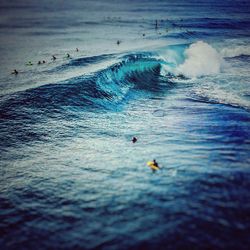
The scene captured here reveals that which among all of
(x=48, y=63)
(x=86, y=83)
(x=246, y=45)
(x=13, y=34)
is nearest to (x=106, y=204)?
(x=86, y=83)

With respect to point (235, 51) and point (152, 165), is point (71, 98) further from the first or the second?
point (235, 51)

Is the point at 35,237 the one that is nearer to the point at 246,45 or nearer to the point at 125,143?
the point at 125,143

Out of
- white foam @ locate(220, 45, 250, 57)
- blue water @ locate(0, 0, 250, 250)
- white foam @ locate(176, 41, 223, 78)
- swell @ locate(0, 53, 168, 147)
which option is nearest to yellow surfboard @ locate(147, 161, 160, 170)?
blue water @ locate(0, 0, 250, 250)

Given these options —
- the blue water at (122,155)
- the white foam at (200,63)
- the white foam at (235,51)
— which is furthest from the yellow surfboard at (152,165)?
the white foam at (235,51)

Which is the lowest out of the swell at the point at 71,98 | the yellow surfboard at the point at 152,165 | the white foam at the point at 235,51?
the yellow surfboard at the point at 152,165

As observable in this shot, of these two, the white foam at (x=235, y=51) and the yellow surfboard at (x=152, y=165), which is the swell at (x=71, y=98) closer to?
the yellow surfboard at (x=152, y=165)

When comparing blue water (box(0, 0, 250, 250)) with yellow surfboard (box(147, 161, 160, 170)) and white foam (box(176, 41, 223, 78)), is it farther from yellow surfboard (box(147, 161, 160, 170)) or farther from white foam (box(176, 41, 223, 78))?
white foam (box(176, 41, 223, 78))
